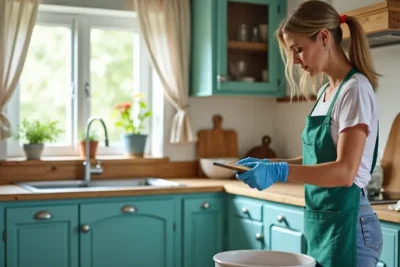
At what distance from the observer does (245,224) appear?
362 cm

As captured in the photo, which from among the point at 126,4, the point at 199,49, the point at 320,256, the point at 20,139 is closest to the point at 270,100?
the point at 199,49

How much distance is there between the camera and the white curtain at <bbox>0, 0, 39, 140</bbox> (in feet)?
12.5

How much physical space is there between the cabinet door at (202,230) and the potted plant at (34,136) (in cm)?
92

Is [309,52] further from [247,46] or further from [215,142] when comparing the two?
[215,142]

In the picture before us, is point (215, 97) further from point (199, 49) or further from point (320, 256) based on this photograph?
point (320, 256)

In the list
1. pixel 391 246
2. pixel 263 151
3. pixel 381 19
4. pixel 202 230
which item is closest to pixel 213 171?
pixel 263 151

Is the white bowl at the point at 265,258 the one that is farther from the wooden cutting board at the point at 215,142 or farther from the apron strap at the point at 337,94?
the wooden cutting board at the point at 215,142

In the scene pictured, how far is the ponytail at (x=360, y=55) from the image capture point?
1.89 metres

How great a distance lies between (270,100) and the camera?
459 centimetres

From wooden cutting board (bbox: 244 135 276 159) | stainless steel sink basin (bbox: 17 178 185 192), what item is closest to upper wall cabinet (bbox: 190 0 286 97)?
wooden cutting board (bbox: 244 135 276 159)

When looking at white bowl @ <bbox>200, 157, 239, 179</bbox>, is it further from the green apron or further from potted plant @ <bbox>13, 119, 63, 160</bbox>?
the green apron

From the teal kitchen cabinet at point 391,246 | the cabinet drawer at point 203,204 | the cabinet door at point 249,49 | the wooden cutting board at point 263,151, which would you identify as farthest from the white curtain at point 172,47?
the teal kitchen cabinet at point 391,246

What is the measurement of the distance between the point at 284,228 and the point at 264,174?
1.61 m

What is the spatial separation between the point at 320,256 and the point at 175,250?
1841 mm
